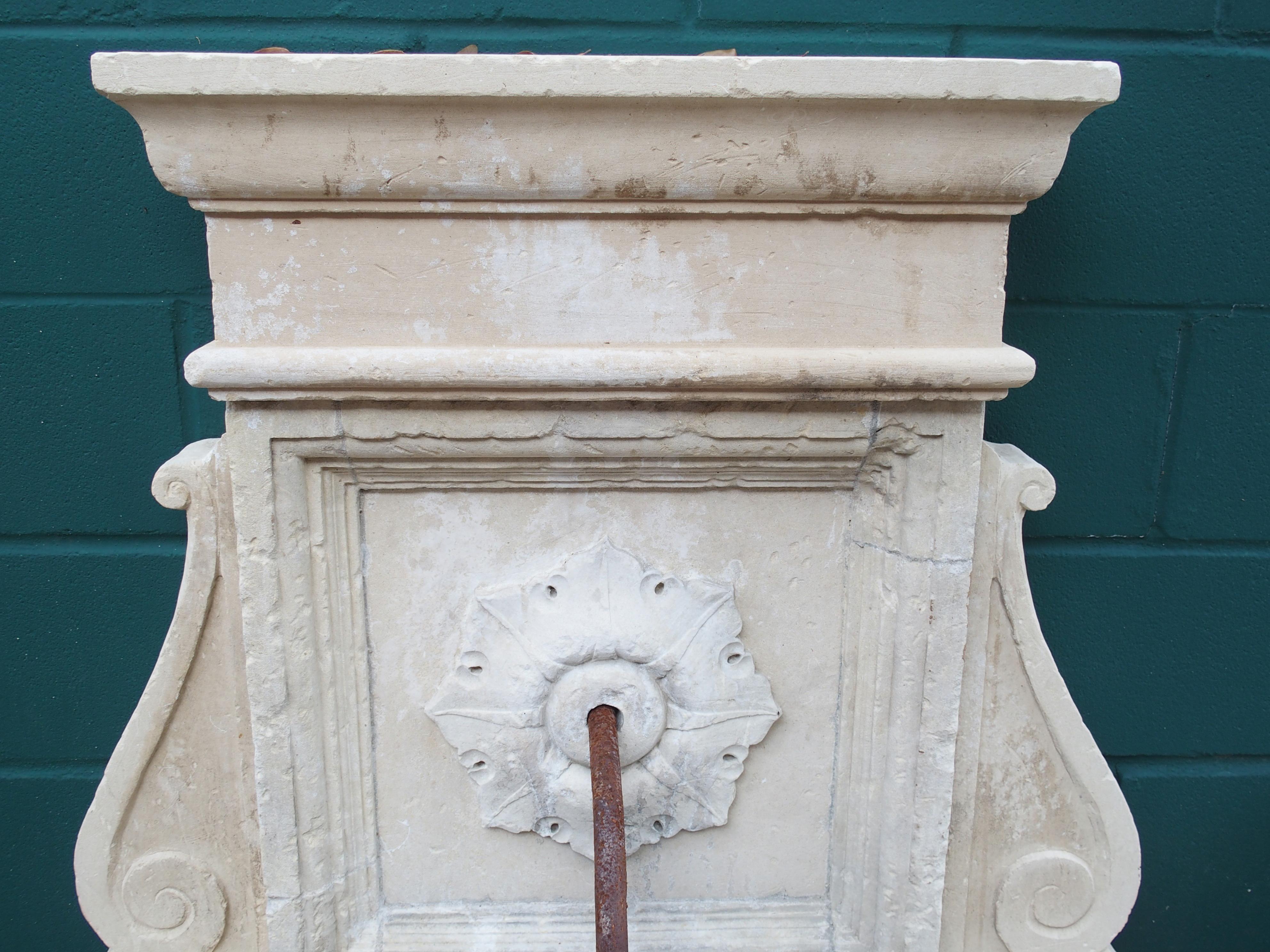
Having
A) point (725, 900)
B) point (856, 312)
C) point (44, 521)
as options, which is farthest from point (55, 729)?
point (856, 312)

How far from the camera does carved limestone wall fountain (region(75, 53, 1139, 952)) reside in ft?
2.54

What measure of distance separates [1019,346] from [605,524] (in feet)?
1.94

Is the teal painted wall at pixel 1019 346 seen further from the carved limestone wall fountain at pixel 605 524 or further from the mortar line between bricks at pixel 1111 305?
the carved limestone wall fountain at pixel 605 524

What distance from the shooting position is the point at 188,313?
3.46ft

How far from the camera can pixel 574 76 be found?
74 cm

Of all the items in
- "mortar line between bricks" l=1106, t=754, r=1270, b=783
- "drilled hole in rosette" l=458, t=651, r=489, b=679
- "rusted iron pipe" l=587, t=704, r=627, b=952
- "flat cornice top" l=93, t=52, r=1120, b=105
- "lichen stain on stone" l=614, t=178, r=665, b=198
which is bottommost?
"mortar line between bricks" l=1106, t=754, r=1270, b=783

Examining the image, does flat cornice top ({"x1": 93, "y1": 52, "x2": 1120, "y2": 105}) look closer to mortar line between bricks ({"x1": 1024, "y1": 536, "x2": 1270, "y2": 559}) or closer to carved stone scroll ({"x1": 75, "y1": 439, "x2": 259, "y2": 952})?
carved stone scroll ({"x1": 75, "y1": 439, "x2": 259, "y2": 952})

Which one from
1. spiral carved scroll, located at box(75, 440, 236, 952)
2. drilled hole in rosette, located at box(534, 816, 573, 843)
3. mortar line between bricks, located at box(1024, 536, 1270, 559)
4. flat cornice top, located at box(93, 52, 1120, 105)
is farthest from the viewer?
mortar line between bricks, located at box(1024, 536, 1270, 559)

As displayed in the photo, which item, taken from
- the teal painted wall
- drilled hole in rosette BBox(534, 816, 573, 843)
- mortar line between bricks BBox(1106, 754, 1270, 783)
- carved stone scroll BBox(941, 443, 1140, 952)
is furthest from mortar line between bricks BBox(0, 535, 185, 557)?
mortar line between bricks BBox(1106, 754, 1270, 783)

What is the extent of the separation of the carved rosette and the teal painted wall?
461 mm

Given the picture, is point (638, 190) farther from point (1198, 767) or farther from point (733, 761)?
point (1198, 767)

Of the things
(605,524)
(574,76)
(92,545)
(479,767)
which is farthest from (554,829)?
(574,76)

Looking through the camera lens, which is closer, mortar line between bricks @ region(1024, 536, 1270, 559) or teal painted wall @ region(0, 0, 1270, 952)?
teal painted wall @ region(0, 0, 1270, 952)

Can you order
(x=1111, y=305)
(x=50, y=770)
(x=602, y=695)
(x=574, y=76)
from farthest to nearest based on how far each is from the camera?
(x=50, y=770) → (x=1111, y=305) → (x=602, y=695) → (x=574, y=76)
